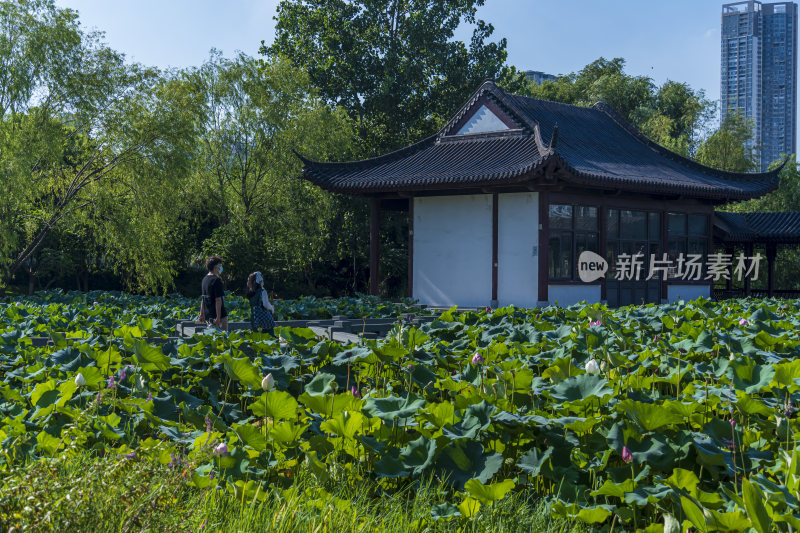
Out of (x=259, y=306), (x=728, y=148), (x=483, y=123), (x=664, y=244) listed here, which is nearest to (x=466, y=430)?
(x=259, y=306)

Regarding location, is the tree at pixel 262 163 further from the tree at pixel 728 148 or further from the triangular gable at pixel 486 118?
the tree at pixel 728 148

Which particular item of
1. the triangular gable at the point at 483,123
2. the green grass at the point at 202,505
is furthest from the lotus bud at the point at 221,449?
the triangular gable at the point at 483,123

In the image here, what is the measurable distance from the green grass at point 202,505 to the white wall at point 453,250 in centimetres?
1385

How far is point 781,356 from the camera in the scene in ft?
15.9

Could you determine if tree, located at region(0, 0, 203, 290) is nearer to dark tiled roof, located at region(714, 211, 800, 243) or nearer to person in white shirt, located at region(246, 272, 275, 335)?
person in white shirt, located at region(246, 272, 275, 335)

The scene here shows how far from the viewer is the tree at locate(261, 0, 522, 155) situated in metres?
25.3

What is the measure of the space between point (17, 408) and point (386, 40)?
2332 cm

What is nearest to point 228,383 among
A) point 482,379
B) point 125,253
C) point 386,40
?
point 482,379

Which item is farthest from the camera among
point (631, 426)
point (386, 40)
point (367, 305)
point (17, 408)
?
point (386, 40)

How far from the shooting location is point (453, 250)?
1733 centimetres

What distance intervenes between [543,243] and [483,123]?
11.9 ft

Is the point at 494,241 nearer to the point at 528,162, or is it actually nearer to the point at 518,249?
the point at 518,249

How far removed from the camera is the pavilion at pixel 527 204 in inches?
634

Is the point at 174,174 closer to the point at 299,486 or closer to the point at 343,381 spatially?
the point at 343,381
